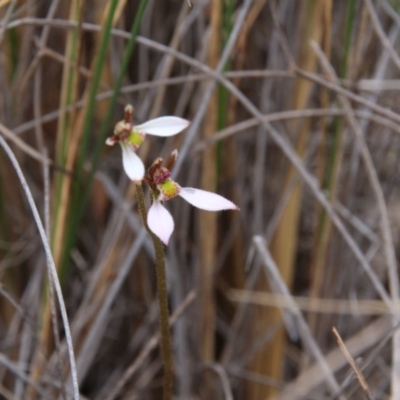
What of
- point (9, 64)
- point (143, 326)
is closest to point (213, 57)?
point (9, 64)

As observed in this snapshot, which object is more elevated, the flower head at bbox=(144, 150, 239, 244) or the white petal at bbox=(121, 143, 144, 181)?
the white petal at bbox=(121, 143, 144, 181)

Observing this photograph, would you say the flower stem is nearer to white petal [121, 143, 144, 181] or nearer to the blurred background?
white petal [121, 143, 144, 181]

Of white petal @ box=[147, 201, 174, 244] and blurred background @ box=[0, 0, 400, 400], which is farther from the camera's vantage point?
blurred background @ box=[0, 0, 400, 400]

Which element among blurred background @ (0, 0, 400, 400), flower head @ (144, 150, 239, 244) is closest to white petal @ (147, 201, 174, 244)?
flower head @ (144, 150, 239, 244)

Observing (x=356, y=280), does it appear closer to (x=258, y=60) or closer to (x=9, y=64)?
(x=258, y=60)

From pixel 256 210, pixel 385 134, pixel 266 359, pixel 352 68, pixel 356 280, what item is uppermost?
pixel 352 68

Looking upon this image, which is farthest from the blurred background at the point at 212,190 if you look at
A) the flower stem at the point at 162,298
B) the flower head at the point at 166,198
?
the flower head at the point at 166,198
